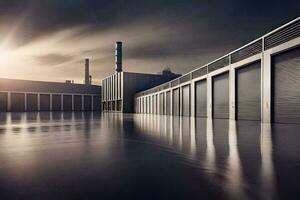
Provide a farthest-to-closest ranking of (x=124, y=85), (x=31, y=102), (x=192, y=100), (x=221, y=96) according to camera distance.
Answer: (x=31, y=102) < (x=124, y=85) < (x=192, y=100) < (x=221, y=96)

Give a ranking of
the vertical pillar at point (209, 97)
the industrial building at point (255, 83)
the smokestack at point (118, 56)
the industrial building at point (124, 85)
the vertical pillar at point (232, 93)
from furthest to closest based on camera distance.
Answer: the smokestack at point (118, 56)
the industrial building at point (124, 85)
the vertical pillar at point (209, 97)
the vertical pillar at point (232, 93)
the industrial building at point (255, 83)

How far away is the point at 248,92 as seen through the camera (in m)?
20.0

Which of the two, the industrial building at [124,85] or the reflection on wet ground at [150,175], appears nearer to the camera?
the reflection on wet ground at [150,175]

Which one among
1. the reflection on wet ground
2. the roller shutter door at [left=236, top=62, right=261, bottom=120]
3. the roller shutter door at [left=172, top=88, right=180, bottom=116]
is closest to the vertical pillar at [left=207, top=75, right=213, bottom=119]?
the roller shutter door at [left=236, top=62, right=261, bottom=120]

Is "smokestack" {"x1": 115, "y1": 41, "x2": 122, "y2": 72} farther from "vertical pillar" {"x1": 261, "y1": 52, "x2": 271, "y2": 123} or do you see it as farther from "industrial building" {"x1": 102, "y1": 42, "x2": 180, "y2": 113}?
"vertical pillar" {"x1": 261, "y1": 52, "x2": 271, "y2": 123}

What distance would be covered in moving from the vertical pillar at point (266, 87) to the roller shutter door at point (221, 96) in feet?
18.6

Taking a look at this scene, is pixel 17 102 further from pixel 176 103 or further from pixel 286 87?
pixel 286 87

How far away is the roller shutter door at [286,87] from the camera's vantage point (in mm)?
15055

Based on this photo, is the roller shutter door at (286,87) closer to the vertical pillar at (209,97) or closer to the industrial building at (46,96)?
the vertical pillar at (209,97)

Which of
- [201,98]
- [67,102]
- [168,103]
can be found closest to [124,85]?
[67,102]

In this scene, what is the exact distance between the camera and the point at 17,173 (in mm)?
3432

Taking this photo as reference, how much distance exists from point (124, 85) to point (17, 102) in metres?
27.1

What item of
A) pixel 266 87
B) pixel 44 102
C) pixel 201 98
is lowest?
pixel 201 98

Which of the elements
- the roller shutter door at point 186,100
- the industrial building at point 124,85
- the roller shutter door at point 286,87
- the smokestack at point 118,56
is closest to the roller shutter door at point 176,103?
the roller shutter door at point 186,100
